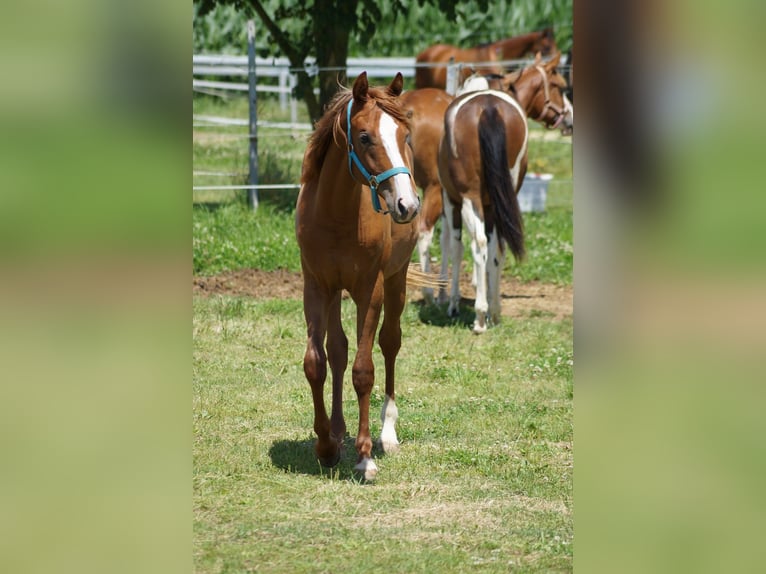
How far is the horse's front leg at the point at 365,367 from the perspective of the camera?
5.02 m

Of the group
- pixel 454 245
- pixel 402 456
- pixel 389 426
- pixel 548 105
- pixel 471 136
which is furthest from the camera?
pixel 548 105

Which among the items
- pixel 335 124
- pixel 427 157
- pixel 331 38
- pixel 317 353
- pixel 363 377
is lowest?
pixel 363 377

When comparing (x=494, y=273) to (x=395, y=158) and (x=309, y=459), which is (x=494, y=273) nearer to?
(x=309, y=459)

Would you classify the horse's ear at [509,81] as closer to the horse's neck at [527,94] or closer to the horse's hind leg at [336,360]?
the horse's neck at [527,94]

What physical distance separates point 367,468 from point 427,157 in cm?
560

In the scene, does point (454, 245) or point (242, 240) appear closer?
point (454, 245)

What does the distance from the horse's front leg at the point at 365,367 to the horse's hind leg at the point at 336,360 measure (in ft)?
0.91

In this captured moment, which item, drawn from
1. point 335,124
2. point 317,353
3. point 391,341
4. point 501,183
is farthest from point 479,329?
point 335,124

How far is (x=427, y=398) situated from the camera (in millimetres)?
6660

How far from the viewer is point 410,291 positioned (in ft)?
35.3

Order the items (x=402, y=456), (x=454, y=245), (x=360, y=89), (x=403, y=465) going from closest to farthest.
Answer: (x=360, y=89)
(x=403, y=465)
(x=402, y=456)
(x=454, y=245)
